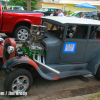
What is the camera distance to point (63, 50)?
345cm

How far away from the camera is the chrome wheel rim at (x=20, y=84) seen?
2859 millimetres

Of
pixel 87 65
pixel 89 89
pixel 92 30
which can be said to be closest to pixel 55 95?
pixel 89 89

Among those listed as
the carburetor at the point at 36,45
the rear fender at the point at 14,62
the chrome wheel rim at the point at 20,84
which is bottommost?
the chrome wheel rim at the point at 20,84

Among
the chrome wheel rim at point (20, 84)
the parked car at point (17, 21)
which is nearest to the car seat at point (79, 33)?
the chrome wheel rim at point (20, 84)

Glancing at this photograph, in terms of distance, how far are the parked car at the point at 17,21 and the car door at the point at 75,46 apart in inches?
153

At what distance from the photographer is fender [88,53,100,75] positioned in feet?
12.0

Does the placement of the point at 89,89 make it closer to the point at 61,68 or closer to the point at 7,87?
the point at 61,68

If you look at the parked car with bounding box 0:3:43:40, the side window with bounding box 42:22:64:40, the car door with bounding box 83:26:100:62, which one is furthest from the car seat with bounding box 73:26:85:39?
the parked car with bounding box 0:3:43:40

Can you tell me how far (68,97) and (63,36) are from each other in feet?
4.83

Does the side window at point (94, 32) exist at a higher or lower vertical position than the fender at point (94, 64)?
higher

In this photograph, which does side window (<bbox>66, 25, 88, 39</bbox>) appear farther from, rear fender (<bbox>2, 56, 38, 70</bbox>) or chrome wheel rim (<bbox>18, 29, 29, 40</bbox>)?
chrome wheel rim (<bbox>18, 29, 29, 40</bbox>)

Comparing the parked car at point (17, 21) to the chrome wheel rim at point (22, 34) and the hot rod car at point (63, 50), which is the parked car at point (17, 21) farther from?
the hot rod car at point (63, 50)

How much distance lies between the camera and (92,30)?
366 cm

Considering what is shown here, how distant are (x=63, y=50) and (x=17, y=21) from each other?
4.07 metres
